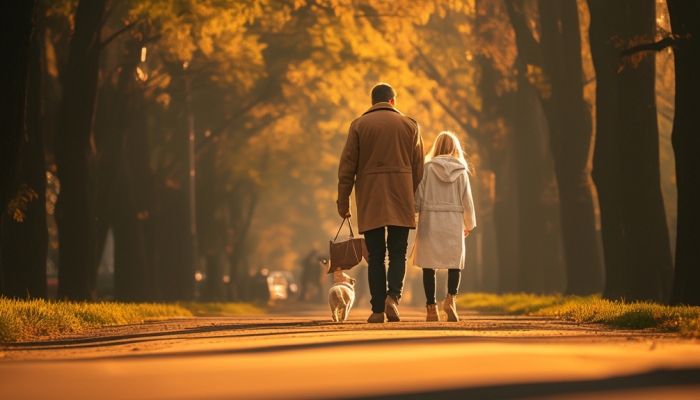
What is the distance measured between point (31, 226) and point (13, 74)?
673 centimetres

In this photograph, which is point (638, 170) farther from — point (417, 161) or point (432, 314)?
point (432, 314)

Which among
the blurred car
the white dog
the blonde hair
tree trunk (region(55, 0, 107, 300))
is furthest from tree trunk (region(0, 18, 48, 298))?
the blurred car

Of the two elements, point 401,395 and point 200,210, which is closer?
point 401,395

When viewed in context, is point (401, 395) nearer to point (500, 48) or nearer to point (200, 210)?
point (500, 48)

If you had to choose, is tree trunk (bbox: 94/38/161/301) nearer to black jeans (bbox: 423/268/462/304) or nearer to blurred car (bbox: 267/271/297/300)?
black jeans (bbox: 423/268/462/304)

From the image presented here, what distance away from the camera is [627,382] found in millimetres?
6809

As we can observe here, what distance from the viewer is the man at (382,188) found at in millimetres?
12773

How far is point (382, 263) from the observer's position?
1288cm

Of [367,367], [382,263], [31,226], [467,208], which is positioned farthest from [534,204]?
[367,367]

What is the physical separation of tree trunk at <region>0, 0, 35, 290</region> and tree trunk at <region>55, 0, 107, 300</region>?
8.49m

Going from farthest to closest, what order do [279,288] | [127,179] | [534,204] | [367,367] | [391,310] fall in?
[279,288] < [127,179] < [534,204] < [391,310] < [367,367]

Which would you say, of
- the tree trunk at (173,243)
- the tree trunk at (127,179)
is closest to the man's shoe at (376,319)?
the tree trunk at (127,179)

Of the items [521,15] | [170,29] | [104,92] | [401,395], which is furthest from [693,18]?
[104,92]

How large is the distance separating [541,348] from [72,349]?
3422mm
